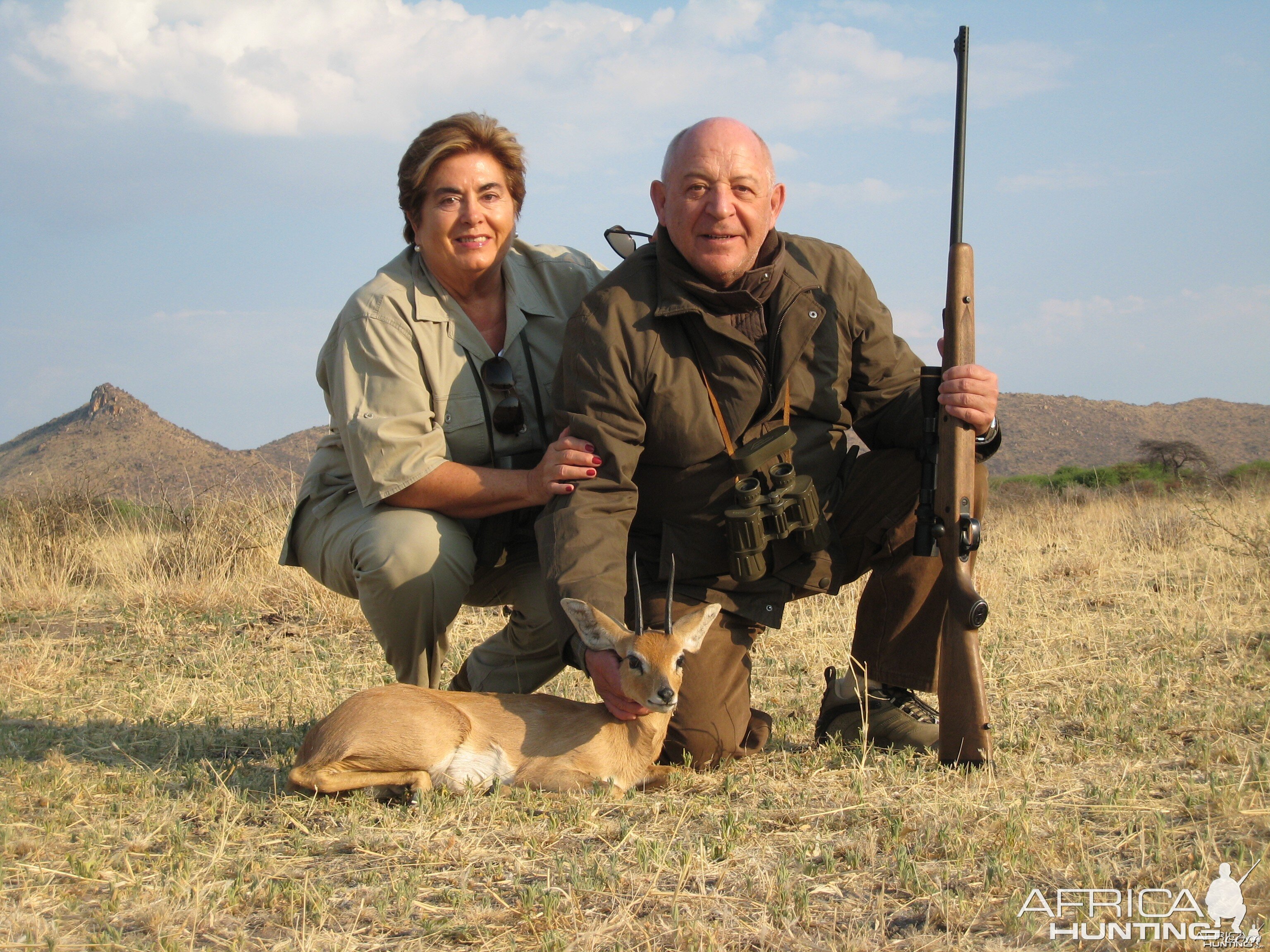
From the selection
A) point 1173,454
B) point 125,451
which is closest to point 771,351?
point 1173,454

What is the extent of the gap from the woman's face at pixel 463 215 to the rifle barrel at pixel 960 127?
227cm

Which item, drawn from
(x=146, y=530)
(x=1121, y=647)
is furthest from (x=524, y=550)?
(x=146, y=530)

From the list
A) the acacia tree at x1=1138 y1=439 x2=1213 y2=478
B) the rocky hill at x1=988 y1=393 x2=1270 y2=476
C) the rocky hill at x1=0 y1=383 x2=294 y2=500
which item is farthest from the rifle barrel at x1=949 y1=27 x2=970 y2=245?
the rocky hill at x1=988 y1=393 x2=1270 y2=476

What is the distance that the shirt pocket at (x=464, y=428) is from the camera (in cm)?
532

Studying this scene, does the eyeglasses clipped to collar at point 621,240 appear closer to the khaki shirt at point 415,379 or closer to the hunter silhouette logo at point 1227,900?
the khaki shirt at point 415,379

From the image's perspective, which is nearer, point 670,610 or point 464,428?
point 670,610

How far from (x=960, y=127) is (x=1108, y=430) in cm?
4300

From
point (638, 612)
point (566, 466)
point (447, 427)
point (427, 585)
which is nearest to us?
point (638, 612)

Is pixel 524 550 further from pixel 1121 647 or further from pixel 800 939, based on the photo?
pixel 1121 647

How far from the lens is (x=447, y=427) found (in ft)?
17.5

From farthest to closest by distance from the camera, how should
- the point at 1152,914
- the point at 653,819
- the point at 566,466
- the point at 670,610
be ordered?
1. the point at 566,466
2. the point at 670,610
3. the point at 653,819
4. the point at 1152,914

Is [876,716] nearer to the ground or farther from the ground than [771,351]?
nearer to the ground

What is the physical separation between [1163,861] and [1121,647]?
344 cm

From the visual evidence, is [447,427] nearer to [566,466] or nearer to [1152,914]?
[566,466]
